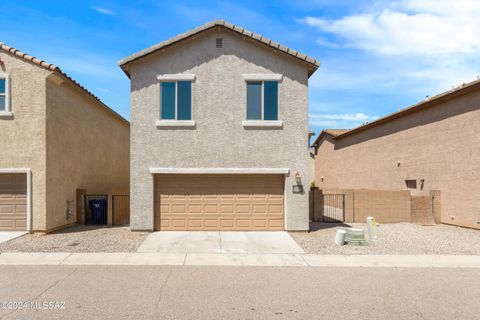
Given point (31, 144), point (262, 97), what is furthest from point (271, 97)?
point (31, 144)

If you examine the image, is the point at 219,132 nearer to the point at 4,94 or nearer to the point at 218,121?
the point at 218,121

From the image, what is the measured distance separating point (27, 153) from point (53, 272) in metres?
6.60

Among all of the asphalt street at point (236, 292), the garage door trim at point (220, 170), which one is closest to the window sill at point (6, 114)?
the garage door trim at point (220, 170)

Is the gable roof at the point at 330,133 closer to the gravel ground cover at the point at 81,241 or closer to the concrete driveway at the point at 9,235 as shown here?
the gravel ground cover at the point at 81,241

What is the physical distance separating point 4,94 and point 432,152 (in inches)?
809

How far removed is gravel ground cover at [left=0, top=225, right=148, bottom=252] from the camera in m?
10.6

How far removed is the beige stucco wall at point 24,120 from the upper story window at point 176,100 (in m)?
4.65

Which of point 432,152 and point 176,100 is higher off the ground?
point 176,100

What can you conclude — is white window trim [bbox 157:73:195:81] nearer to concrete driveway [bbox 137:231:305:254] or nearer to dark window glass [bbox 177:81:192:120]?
dark window glass [bbox 177:81:192:120]

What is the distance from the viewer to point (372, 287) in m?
7.36

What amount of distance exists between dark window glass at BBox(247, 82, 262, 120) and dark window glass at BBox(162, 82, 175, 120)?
3.15 m

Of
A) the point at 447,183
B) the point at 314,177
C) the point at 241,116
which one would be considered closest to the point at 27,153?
the point at 241,116

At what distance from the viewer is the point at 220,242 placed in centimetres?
1165

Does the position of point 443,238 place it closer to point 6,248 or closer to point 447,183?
point 447,183
